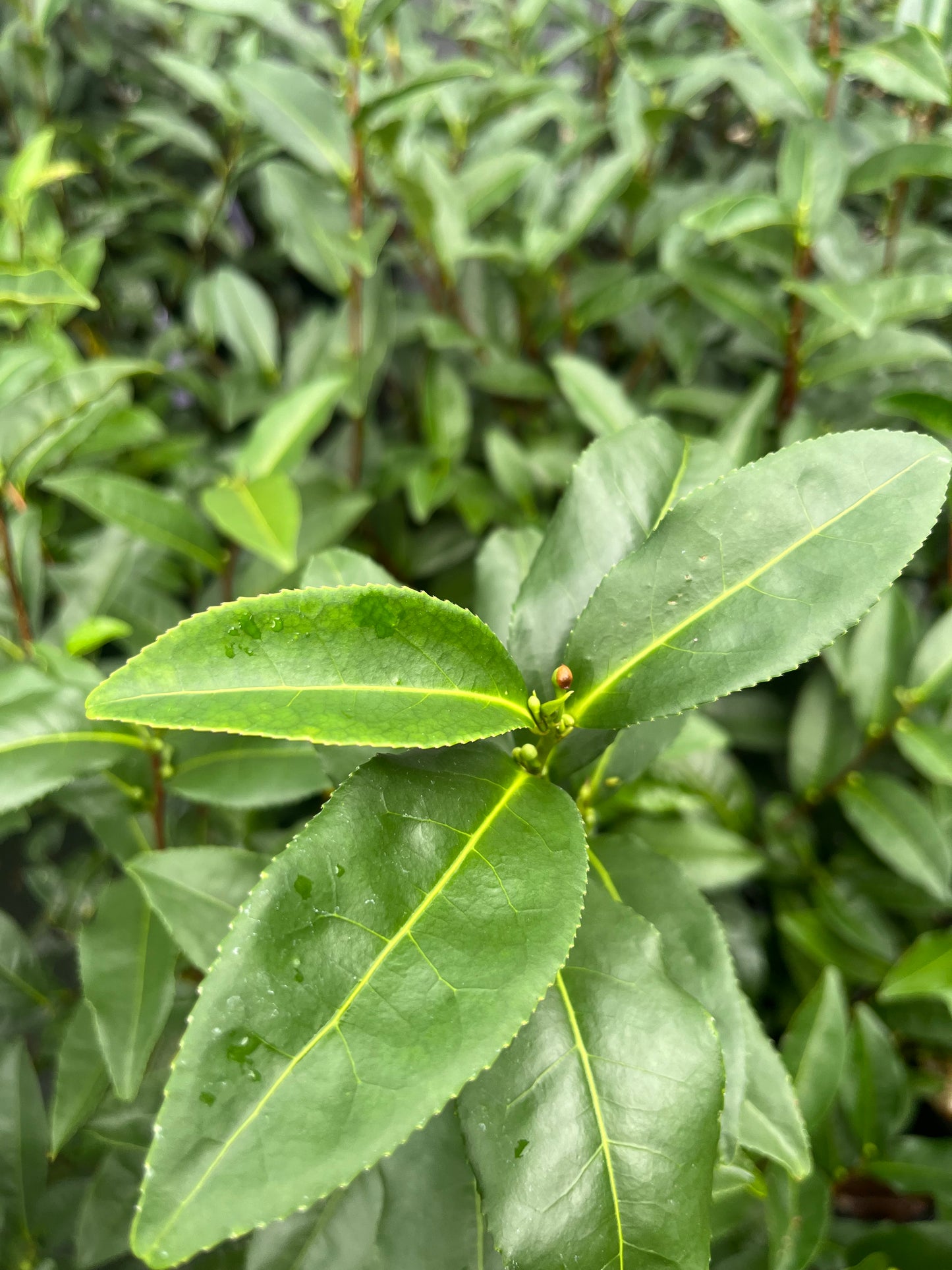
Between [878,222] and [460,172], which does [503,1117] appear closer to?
[460,172]

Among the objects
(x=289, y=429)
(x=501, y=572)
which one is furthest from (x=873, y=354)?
(x=289, y=429)

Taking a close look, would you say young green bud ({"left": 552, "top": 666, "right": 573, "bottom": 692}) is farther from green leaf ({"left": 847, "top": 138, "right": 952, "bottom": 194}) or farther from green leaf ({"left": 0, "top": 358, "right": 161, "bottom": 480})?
green leaf ({"left": 847, "top": 138, "right": 952, "bottom": 194})

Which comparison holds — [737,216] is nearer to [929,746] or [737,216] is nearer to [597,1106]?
[929,746]

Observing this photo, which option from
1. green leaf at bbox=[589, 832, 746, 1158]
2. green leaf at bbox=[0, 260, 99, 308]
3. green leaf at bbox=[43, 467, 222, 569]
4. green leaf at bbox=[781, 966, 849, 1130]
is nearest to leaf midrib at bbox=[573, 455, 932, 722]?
green leaf at bbox=[589, 832, 746, 1158]

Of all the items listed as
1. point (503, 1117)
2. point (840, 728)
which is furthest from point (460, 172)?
point (503, 1117)

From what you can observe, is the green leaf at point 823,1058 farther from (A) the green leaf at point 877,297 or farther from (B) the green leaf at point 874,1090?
(A) the green leaf at point 877,297

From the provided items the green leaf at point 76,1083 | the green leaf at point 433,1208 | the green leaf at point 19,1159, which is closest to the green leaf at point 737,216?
the green leaf at point 433,1208
